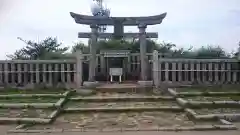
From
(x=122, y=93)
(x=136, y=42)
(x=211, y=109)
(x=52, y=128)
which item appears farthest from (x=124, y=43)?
(x=52, y=128)

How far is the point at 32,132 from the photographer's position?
5965 mm

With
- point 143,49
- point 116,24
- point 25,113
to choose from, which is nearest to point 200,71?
point 143,49

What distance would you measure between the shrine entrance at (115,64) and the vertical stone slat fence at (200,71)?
2550 millimetres

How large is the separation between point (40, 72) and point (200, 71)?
6428 millimetres

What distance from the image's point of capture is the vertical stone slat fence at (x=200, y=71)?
12078mm

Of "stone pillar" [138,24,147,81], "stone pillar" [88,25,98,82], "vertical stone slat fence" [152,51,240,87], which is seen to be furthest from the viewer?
"stone pillar" [138,24,147,81]

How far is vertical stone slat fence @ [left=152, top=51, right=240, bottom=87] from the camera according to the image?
39.6 feet

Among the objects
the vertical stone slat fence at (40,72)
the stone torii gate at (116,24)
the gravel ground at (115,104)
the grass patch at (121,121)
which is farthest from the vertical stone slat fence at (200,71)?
the grass patch at (121,121)

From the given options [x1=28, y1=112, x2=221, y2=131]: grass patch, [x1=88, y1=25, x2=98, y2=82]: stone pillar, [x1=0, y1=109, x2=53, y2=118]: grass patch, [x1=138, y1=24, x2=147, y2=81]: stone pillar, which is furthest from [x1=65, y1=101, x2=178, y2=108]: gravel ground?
[x1=138, y1=24, x2=147, y2=81]: stone pillar

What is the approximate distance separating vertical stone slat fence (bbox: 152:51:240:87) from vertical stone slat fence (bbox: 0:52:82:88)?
3.21m

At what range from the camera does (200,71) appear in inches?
478

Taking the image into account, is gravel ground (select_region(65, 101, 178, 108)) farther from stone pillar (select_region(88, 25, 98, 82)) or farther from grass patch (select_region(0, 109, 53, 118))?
stone pillar (select_region(88, 25, 98, 82))

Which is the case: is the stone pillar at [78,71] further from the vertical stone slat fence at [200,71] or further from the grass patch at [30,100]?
the vertical stone slat fence at [200,71]

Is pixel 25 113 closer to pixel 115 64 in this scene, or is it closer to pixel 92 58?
pixel 92 58
